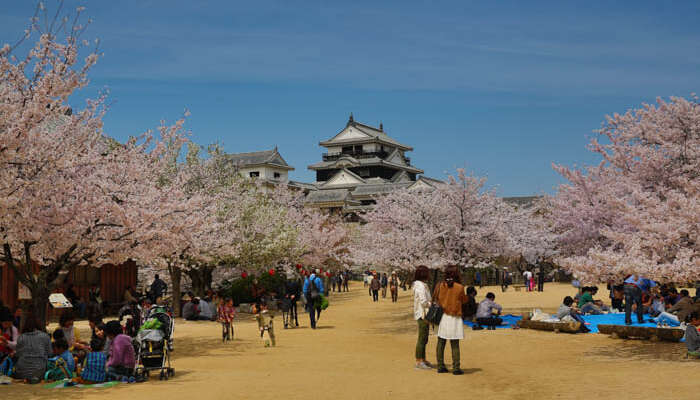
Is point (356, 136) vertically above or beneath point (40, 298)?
above

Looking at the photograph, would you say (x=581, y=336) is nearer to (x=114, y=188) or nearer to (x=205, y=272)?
(x=114, y=188)

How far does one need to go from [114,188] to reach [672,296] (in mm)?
16090

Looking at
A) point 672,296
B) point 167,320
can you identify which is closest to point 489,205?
point 672,296

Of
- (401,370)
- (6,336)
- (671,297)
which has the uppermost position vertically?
(671,297)

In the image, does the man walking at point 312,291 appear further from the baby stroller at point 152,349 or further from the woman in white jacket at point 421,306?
the baby stroller at point 152,349

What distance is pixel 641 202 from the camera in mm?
14594

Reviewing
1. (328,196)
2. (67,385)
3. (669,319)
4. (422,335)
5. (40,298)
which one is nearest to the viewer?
(67,385)

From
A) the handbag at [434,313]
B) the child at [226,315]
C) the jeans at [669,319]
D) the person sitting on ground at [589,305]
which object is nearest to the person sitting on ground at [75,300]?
the child at [226,315]

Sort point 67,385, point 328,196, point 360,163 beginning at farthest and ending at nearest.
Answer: point 360,163, point 328,196, point 67,385

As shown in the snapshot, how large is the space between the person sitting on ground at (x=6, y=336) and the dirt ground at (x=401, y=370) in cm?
123

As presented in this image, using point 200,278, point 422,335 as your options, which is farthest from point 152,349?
point 200,278

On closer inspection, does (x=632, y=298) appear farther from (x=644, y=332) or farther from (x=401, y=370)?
(x=401, y=370)

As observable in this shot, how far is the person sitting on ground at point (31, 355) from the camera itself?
10.5m

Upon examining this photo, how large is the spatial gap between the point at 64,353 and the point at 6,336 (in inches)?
51.1
